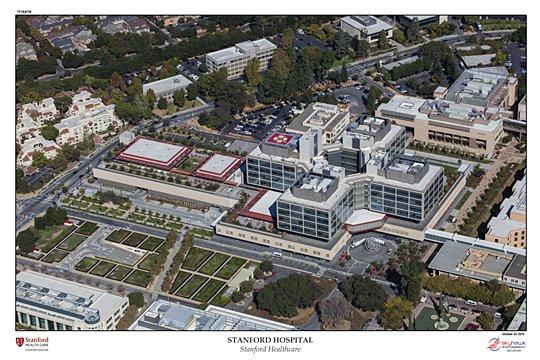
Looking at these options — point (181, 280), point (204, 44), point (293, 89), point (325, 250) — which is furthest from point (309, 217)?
point (204, 44)

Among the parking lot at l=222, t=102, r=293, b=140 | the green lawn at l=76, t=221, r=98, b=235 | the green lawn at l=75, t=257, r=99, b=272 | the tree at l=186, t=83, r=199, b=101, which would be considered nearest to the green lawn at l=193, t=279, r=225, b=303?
the green lawn at l=75, t=257, r=99, b=272

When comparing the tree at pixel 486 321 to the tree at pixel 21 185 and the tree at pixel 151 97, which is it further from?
the tree at pixel 151 97

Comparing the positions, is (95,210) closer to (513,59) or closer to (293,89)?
(293,89)

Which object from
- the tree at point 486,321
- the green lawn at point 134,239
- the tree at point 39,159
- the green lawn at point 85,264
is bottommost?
the tree at point 486,321

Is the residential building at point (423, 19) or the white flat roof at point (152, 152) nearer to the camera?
the white flat roof at point (152, 152)

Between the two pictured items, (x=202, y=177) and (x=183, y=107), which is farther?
(x=183, y=107)

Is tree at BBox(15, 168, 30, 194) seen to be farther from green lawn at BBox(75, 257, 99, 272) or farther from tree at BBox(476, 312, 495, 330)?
tree at BBox(476, 312, 495, 330)

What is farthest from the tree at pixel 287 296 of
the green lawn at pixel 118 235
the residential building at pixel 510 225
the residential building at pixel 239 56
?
the residential building at pixel 239 56
